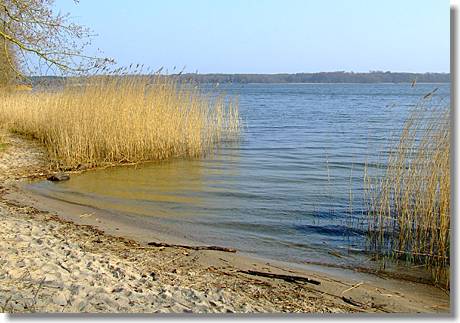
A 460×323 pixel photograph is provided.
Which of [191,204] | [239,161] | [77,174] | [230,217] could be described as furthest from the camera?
[239,161]

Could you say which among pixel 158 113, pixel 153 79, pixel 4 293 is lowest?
pixel 4 293

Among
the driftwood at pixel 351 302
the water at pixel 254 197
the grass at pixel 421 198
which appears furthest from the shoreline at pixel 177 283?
the water at pixel 254 197

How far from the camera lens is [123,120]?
1136cm

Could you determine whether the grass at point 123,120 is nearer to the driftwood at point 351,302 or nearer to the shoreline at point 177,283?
the shoreline at point 177,283

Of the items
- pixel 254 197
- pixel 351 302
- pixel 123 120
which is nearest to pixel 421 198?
pixel 351 302

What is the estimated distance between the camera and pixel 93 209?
26.3 feet

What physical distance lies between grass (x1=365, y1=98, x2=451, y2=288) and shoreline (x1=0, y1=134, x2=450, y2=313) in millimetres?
507

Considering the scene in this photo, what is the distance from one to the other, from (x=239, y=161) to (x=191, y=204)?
432cm

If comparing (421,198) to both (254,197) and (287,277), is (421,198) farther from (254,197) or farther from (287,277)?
(254,197)

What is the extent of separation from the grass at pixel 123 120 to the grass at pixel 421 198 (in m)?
6.67


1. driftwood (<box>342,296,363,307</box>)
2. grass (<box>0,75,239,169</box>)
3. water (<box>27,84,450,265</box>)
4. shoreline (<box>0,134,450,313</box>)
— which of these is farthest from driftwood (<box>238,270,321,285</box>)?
grass (<box>0,75,239,169</box>)

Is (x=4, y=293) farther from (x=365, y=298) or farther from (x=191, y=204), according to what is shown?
(x=191, y=204)

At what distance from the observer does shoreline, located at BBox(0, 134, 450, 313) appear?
3963mm

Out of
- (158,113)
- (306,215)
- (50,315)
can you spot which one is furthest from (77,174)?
(50,315)
